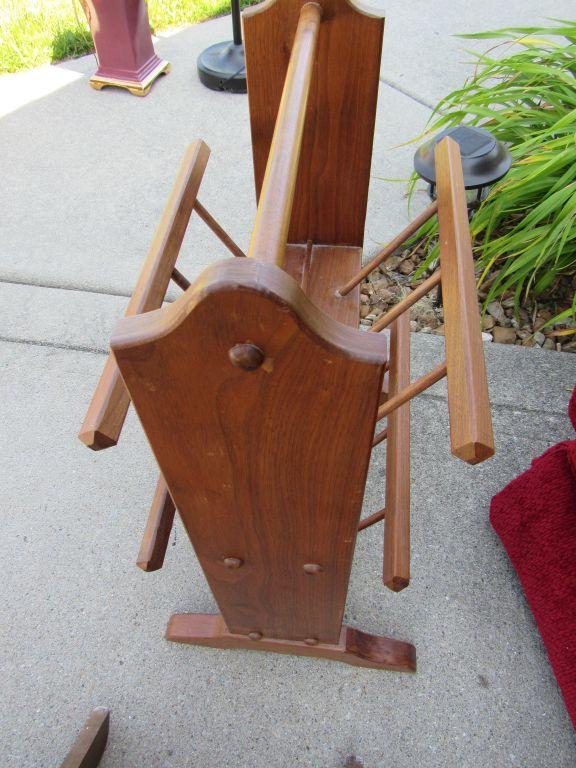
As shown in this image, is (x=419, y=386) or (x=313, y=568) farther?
(x=313, y=568)

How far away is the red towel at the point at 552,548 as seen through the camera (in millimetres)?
1266

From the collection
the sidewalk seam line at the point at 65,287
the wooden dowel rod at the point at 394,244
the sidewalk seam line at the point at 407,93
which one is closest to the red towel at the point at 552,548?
the wooden dowel rod at the point at 394,244

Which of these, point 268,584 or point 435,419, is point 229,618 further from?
point 435,419

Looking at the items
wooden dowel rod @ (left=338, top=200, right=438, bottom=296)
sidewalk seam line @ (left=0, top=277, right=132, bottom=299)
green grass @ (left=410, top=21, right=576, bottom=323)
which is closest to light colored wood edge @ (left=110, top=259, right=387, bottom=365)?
wooden dowel rod @ (left=338, top=200, right=438, bottom=296)

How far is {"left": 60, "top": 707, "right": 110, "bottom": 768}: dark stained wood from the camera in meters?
1.18

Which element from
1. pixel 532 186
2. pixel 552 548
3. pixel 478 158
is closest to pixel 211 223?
pixel 478 158

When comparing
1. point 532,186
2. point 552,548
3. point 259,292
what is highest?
point 259,292

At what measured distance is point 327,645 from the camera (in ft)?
4.39

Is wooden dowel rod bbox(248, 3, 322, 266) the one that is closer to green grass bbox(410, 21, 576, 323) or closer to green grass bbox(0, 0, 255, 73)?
green grass bbox(410, 21, 576, 323)

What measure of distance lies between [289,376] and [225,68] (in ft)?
10.1

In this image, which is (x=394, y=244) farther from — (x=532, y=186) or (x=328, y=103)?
(x=532, y=186)

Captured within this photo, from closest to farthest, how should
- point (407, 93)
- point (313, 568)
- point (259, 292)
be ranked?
point (259, 292), point (313, 568), point (407, 93)

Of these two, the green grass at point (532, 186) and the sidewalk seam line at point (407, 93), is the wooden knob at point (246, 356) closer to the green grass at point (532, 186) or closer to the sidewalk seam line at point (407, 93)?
the green grass at point (532, 186)

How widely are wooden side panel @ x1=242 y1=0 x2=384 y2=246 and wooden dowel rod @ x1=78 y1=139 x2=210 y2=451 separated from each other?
22 centimetres
